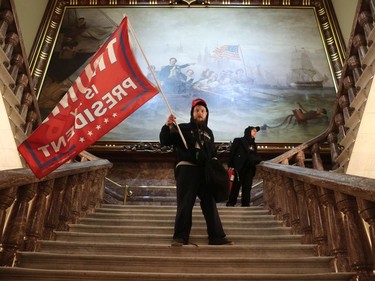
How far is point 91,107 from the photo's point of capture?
10.7 ft

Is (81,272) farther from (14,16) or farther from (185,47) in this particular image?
(185,47)

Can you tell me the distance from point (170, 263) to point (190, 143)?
117 cm

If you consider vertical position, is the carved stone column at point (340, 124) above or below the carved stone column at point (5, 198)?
above

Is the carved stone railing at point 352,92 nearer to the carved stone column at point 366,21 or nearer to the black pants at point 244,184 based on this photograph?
the carved stone column at point 366,21

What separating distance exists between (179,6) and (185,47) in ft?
5.71

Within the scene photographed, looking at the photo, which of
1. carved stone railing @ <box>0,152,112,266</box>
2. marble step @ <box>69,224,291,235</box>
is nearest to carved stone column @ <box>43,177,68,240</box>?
carved stone railing @ <box>0,152,112,266</box>

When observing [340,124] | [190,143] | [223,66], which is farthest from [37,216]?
[223,66]

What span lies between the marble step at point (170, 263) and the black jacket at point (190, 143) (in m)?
0.96

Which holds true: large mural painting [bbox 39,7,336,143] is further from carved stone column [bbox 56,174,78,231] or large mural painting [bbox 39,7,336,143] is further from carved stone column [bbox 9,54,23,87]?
carved stone column [bbox 56,174,78,231]

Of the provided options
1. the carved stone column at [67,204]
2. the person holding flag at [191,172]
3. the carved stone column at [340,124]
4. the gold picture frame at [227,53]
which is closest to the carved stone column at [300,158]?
the carved stone column at [340,124]

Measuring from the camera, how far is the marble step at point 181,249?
3.53 m

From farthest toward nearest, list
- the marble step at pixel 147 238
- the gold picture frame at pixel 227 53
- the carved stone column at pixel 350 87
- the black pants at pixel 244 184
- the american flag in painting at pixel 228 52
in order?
the american flag in painting at pixel 228 52
the gold picture frame at pixel 227 53
the black pants at pixel 244 184
the carved stone column at pixel 350 87
the marble step at pixel 147 238

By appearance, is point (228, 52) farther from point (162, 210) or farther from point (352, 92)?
point (162, 210)

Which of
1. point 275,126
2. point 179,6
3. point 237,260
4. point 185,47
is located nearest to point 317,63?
point 275,126
